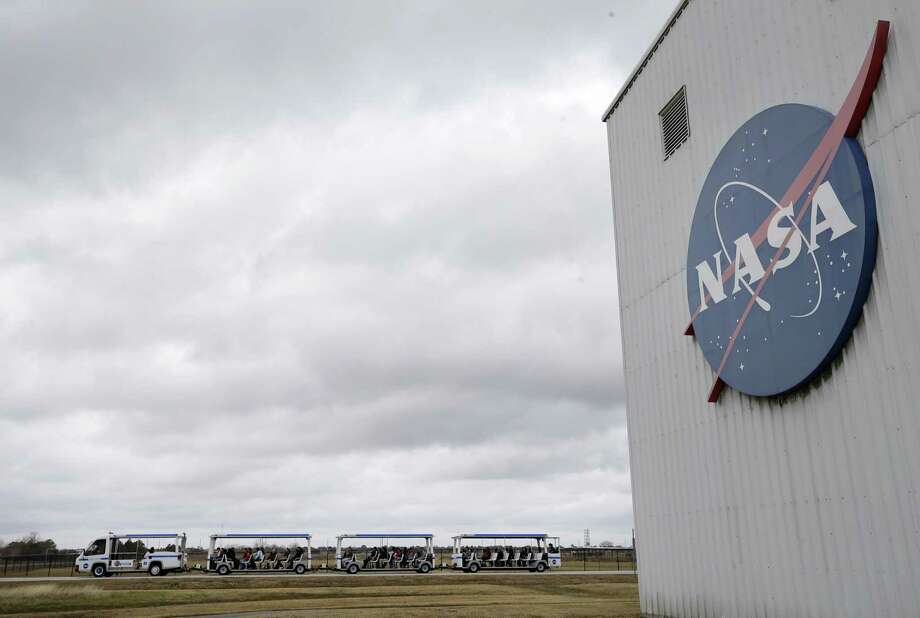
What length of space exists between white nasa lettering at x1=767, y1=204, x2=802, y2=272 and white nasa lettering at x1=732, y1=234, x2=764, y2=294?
1.28 ft

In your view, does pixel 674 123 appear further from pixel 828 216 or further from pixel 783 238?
pixel 828 216

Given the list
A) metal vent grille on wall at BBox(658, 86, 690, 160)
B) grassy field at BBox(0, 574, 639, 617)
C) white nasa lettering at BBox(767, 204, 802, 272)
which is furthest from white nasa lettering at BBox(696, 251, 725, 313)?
grassy field at BBox(0, 574, 639, 617)

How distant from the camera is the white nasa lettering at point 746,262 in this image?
10641 mm

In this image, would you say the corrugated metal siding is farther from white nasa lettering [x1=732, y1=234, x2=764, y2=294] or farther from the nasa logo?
white nasa lettering [x1=732, y1=234, x2=764, y2=294]

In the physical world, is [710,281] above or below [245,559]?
above

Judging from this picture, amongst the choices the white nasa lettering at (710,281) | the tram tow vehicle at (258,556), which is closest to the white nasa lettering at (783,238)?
the white nasa lettering at (710,281)

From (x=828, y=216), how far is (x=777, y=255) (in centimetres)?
112

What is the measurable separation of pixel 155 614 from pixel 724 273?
64.3 feet

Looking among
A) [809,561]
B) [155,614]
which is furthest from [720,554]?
[155,614]

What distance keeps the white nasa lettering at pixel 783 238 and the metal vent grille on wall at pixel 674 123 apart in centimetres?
331

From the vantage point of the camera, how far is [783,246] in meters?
10.0

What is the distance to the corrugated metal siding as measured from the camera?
26.9ft

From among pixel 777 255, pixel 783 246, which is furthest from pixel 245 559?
pixel 783 246

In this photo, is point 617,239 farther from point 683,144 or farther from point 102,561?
point 102,561
